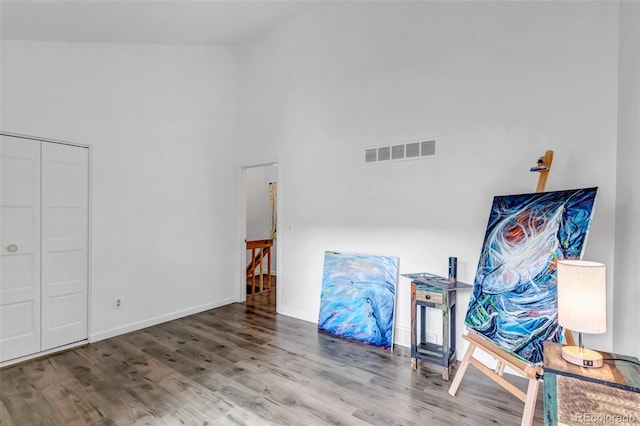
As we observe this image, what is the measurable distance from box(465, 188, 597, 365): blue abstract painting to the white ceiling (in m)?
3.72

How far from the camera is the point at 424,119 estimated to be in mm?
3297

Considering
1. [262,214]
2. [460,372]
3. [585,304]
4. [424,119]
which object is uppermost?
[424,119]

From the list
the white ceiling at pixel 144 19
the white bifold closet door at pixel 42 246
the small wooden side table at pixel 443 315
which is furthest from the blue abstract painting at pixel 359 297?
the white ceiling at pixel 144 19

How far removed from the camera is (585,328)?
5.41ft

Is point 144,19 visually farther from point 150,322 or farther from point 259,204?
point 259,204

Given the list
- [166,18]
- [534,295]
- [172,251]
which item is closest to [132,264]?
[172,251]

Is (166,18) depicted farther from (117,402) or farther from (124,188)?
(117,402)

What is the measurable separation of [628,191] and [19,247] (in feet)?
16.9

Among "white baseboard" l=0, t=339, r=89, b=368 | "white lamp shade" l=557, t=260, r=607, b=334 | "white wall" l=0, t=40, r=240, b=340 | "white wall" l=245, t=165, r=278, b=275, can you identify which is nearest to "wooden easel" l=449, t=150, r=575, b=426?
"white lamp shade" l=557, t=260, r=607, b=334

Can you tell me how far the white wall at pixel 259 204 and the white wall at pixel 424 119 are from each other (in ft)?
7.55

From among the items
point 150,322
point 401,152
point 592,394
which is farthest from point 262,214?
point 592,394

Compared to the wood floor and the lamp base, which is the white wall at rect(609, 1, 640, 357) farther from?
the wood floor

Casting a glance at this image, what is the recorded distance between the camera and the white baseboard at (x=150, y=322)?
360 cm

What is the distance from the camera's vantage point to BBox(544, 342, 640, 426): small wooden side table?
4.36 ft
